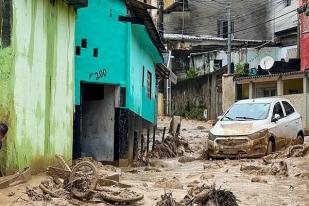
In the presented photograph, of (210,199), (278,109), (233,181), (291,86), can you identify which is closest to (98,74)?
(233,181)

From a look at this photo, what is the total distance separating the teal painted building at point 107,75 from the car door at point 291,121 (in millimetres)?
4774

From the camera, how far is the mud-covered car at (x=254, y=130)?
50.0 ft

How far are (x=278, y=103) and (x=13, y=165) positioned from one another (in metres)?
10.6

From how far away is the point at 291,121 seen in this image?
16.9 metres

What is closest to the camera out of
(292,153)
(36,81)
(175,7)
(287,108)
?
(36,81)

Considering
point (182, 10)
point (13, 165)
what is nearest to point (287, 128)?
point (13, 165)

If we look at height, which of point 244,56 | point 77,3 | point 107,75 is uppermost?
point 244,56

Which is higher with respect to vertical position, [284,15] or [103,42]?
[284,15]

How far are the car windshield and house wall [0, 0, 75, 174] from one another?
20.4ft

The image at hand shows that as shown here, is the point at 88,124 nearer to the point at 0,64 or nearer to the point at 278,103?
the point at 278,103

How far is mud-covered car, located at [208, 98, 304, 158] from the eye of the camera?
15.2m

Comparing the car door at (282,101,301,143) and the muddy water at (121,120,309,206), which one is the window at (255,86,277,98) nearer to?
the car door at (282,101,301,143)

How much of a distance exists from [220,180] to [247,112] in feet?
17.7

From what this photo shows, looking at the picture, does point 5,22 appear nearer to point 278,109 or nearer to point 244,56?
point 278,109
